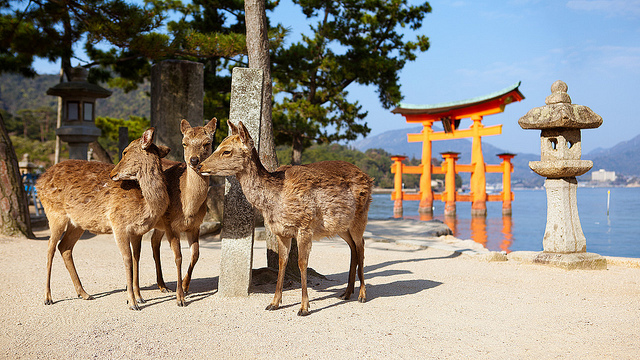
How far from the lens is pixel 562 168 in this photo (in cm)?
680

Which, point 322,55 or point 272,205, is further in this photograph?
point 322,55

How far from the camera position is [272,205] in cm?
430

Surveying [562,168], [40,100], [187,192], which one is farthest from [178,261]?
[40,100]

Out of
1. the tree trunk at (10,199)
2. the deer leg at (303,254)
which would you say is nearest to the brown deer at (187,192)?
the deer leg at (303,254)

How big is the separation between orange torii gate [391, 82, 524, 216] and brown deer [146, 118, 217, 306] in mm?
19464

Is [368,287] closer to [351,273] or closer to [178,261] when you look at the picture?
[351,273]

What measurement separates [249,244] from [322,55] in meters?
11.2

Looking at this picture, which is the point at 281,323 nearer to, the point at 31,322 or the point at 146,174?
the point at 146,174

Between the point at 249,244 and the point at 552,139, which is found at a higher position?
the point at 552,139

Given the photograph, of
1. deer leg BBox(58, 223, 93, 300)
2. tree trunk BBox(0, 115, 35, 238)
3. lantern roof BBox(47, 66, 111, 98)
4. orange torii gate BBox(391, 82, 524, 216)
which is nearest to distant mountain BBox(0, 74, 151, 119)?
orange torii gate BBox(391, 82, 524, 216)

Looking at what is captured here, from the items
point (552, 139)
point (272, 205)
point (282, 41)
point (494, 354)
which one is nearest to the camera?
point (494, 354)

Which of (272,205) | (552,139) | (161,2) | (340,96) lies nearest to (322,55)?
(340,96)

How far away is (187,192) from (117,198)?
666 millimetres

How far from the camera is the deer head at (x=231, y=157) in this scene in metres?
4.13
